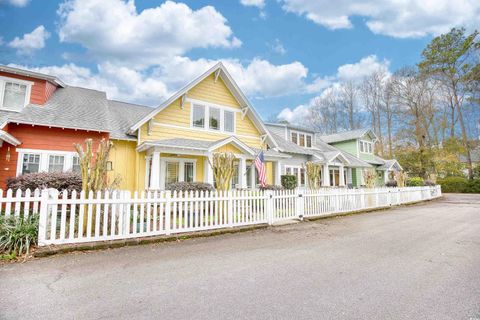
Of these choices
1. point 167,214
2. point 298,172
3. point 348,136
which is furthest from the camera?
point 348,136

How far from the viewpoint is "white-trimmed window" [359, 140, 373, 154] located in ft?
94.0

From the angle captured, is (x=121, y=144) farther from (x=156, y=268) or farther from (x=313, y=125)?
(x=313, y=125)

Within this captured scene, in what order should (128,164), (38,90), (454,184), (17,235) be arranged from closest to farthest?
(17,235)
(38,90)
(128,164)
(454,184)

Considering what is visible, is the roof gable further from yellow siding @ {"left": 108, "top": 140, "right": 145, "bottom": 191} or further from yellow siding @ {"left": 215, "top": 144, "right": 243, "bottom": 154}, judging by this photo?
yellow siding @ {"left": 215, "top": 144, "right": 243, "bottom": 154}

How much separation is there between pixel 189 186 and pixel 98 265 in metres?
5.65

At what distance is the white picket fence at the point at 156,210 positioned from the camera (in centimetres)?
538

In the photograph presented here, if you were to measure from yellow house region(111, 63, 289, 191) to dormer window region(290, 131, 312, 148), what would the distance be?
7332 millimetres

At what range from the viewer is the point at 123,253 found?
536 cm

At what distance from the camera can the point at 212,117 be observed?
14.6m

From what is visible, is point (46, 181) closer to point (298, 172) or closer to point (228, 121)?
point (228, 121)

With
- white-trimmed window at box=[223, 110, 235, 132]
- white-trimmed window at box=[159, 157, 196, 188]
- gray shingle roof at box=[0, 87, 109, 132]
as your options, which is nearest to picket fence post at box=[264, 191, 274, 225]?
white-trimmed window at box=[159, 157, 196, 188]

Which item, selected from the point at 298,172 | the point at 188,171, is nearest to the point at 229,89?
the point at 188,171

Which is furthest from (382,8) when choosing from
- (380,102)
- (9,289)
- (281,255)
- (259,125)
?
(380,102)

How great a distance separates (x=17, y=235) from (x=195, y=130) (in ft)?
31.4
